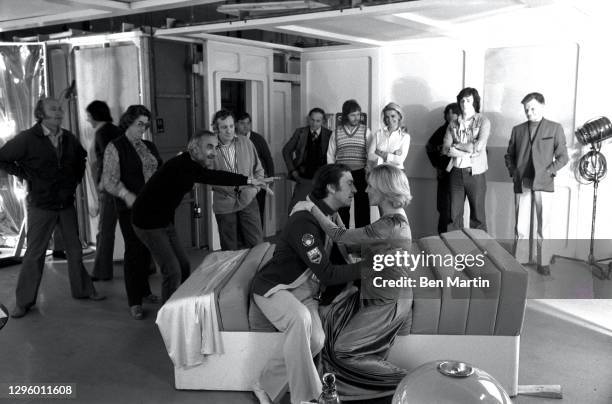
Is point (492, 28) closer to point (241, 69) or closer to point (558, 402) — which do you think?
point (241, 69)

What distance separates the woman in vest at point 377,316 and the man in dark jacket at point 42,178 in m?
2.48

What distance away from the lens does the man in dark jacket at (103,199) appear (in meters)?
5.19

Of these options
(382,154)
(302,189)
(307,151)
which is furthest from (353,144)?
(302,189)

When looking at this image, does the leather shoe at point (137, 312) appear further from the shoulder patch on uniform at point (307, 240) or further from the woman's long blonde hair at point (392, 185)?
the woman's long blonde hair at point (392, 185)

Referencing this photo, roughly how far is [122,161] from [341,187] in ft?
6.59

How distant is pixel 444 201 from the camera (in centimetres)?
617

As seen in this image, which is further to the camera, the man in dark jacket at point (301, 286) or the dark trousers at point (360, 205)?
the dark trousers at point (360, 205)

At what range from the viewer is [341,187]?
3.20m

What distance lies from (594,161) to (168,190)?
403cm

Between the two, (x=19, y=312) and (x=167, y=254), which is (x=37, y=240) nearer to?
(x=19, y=312)

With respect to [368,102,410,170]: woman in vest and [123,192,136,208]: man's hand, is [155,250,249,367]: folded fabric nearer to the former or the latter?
[123,192,136,208]: man's hand

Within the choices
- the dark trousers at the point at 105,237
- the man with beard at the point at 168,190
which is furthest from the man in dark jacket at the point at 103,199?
the man with beard at the point at 168,190

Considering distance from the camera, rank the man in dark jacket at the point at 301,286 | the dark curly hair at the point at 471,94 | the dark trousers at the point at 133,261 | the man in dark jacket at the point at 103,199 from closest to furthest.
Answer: the man in dark jacket at the point at 301,286 → the dark trousers at the point at 133,261 → the man in dark jacket at the point at 103,199 → the dark curly hair at the point at 471,94

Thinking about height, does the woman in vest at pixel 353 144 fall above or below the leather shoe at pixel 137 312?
above
